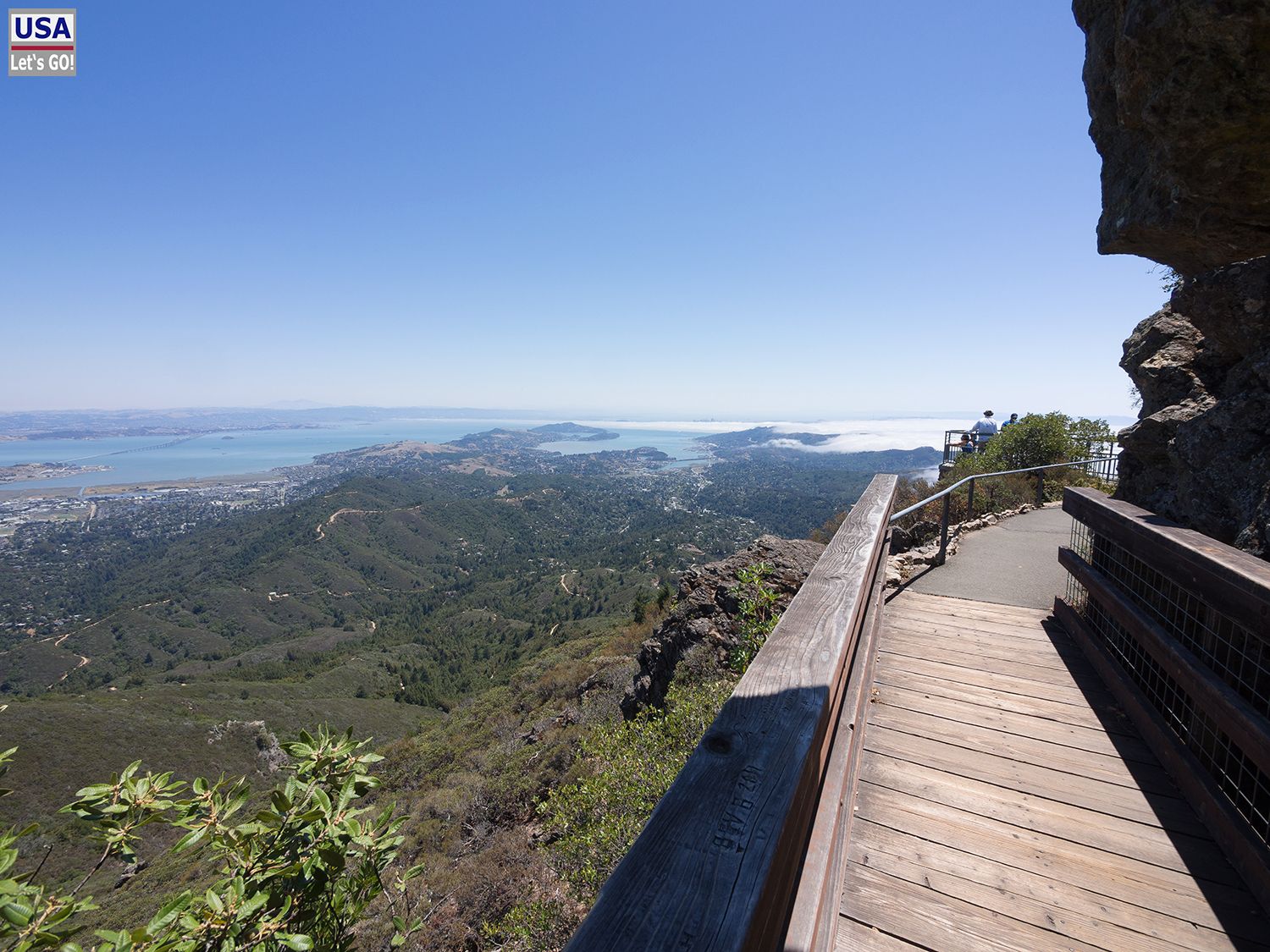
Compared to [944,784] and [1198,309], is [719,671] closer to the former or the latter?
[944,784]

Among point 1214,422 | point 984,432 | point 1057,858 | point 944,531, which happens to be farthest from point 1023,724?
point 984,432

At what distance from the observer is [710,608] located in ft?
23.6

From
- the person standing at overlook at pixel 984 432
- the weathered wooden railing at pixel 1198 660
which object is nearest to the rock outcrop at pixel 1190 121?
the weathered wooden railing at pixel 1198 660

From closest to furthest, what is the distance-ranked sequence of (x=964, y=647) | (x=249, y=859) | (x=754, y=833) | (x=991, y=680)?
(x=754, y=833) < (x=249, y=859) < (x=991, y=680) < (x=964, y=647)

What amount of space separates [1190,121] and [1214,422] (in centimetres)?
182

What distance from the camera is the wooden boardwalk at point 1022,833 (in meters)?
1.71

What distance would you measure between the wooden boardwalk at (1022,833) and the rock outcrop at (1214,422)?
3.75 ft

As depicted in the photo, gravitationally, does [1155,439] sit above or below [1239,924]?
above

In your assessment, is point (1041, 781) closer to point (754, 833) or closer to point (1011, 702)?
point (1011, 702)

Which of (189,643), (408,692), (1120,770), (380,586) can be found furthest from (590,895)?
(380,586)

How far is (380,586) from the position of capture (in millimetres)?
94438

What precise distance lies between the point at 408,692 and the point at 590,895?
56.9 meters

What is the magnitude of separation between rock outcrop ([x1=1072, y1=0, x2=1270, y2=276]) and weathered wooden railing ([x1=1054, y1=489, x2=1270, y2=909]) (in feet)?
4.46

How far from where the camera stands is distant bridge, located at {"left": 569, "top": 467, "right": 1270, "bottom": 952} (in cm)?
80
